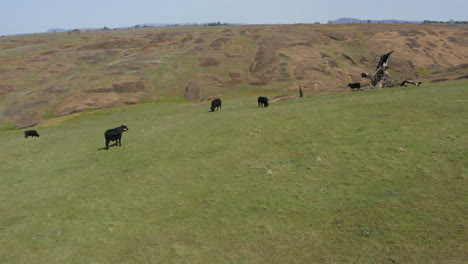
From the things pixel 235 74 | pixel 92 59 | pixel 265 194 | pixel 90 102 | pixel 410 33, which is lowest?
pixel 90 102

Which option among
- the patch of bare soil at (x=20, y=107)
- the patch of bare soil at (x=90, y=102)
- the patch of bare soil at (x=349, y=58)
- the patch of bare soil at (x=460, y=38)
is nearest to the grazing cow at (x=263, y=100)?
the patch of bare soil at (x=90, y=102)

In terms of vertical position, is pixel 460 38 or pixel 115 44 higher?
pixel 460 38

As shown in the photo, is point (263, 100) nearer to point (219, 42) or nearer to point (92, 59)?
point (219, 42)

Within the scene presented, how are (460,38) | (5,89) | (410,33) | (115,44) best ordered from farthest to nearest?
(115,44) < (410,33) < (460,38) < (5,89)

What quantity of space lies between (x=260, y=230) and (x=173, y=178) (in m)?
8.95

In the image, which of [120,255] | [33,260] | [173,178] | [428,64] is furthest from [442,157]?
[428,64]

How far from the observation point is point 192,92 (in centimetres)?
8475

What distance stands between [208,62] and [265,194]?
8749cm

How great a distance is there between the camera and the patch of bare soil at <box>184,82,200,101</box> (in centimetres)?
8269

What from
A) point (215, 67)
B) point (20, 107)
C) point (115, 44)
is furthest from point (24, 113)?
point (115, 44)

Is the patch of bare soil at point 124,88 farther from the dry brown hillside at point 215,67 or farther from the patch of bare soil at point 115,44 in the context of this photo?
the patch of bare soil at point 115,44

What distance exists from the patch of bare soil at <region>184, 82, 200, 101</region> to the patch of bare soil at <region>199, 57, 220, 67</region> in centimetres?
1364

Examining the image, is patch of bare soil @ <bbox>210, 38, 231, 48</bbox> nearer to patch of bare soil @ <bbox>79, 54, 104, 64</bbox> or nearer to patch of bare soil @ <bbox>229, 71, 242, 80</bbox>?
patch of bare soil @ <bbox>229, 71, 242, 80</bbox>

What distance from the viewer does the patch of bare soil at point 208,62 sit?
100 metres
